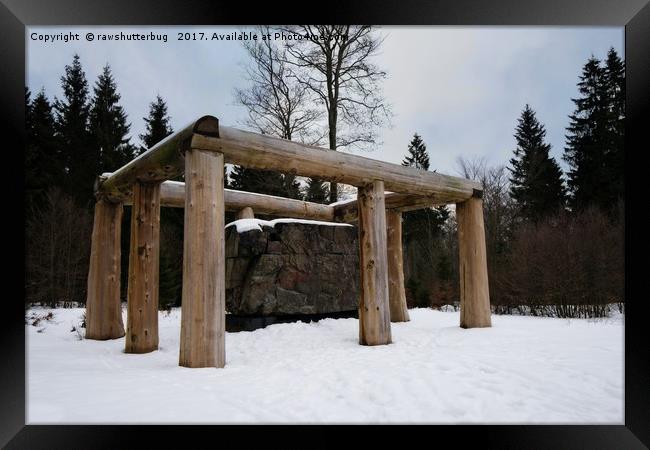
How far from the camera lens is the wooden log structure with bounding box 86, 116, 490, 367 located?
416 centimetres

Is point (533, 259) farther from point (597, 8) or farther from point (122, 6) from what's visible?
point (122, 6)

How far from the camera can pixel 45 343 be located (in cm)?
629

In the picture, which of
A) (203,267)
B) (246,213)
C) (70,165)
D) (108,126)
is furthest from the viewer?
(108,126)

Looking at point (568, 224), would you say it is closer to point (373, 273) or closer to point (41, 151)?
point (373, 273)

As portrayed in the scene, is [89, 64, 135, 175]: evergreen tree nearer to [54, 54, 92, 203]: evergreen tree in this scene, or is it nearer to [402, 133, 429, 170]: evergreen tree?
[54, 54, 92, 203]: evergreen tree

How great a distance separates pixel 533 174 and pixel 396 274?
1101 cm

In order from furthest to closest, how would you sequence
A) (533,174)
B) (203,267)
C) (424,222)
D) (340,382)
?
(424,222) → (533,174) → (203,267) → (340,382)

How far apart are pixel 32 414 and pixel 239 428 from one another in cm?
144

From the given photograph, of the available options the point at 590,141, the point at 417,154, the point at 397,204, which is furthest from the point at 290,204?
the point at 417,154

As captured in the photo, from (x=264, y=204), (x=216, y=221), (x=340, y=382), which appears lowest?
(x=340, y=382)

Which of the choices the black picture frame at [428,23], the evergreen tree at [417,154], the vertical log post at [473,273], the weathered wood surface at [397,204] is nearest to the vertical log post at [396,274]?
the weathered wood surface at [397,204]

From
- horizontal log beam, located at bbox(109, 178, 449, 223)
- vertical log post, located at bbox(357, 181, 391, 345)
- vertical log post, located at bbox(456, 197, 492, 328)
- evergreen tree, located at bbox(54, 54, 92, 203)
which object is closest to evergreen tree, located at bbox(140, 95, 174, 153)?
evergreen tree, located at bbox(54, 54, 92, 203)

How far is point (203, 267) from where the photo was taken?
4133 millimetres

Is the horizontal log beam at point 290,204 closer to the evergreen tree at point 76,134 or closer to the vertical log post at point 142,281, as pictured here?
the vertical log post at point 142,281
